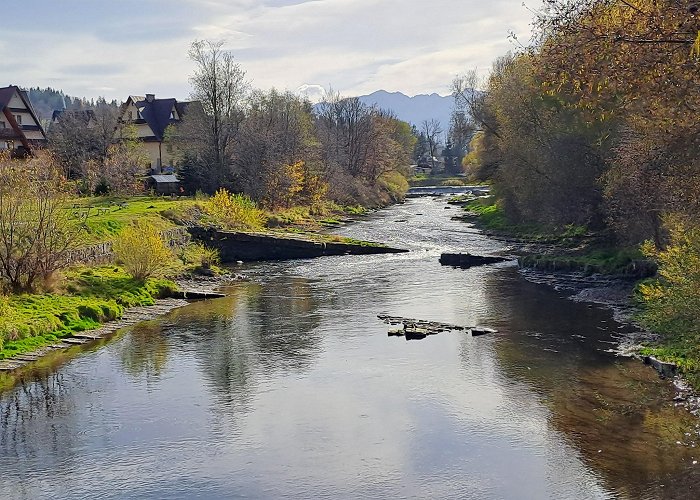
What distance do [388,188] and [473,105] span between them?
117 feet

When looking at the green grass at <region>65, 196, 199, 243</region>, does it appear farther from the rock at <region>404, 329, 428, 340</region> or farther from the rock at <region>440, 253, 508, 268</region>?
the rock at <region>404, 329, 428, 340</region>

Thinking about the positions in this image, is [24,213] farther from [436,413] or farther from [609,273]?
[609,273]

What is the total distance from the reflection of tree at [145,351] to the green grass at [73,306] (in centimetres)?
205

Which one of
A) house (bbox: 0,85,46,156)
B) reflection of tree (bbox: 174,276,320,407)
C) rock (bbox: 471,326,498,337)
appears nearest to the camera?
reflection of tree (bbox: 174,276,320,407)

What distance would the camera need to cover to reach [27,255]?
3012cm

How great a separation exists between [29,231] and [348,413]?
1777cm

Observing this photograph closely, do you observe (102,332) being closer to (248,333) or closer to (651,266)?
(248,333)

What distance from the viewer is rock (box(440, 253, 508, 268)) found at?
4362 centimetres

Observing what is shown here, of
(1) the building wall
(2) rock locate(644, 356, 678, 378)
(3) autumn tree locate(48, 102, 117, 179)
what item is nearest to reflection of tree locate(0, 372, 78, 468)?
(2) rock locate(644, 356, 678, 378)

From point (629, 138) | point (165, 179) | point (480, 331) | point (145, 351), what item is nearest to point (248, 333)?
point (145, 351)

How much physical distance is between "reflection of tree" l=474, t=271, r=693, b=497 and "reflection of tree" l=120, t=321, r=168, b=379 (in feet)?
33.7

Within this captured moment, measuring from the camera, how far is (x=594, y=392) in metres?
20.5

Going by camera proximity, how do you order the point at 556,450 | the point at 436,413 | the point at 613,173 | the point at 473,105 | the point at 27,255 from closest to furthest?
1. the point at 556,450
2. the point at 436,413
3. the point at 27,255
4. the point at 613,173
5. the point at 473,105

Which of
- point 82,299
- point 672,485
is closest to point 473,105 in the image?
point 82,299
